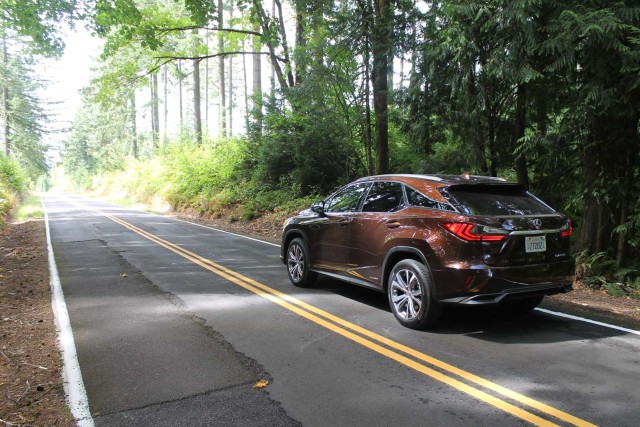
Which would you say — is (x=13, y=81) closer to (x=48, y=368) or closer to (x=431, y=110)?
(x=431, y=110)

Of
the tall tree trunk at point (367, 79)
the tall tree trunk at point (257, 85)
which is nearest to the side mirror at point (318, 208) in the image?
the tall tree trunk at point (367, 79)

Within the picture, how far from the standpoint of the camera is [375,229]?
19.4ft

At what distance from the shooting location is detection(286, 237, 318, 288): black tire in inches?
293

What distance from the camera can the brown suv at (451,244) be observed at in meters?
4.77

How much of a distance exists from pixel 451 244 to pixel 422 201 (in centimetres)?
77

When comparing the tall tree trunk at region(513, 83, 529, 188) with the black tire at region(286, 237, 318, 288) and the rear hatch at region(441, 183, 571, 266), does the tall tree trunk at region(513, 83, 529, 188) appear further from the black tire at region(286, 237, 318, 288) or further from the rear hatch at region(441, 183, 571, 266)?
the black tire at region(286, 237, 318, 288)

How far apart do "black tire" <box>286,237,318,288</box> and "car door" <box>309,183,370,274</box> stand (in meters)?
0.19

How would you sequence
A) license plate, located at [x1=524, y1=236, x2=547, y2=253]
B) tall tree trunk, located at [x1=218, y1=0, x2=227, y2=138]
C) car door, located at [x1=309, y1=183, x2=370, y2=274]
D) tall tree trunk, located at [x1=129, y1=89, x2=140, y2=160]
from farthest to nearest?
tall tree trunk, located at [x1=129, y1=89, x2=140, y2=160] < tall tree trunk, located at [x1=218, y1=0, x2=227, y2=138] < car door, located at [x1=309, y1=183, x2=370, y2=274] < license plate, located at [x1=524, y1=236, x2=547, y2=253]

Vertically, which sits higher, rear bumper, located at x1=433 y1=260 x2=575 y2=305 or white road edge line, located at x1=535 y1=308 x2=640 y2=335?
rear bumper, located at x1=433 y1=260 x2=575 y2=305

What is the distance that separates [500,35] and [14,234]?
1686 cm

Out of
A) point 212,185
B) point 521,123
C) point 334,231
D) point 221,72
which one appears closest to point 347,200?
point 334,231

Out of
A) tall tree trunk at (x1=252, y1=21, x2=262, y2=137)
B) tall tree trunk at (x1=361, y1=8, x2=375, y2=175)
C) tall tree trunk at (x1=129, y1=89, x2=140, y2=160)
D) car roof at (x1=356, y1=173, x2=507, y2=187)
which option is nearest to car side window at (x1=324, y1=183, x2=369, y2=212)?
car roof at (x1=356, y1=173, x2=507, y2=187)

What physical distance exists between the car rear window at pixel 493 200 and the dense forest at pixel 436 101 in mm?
2804

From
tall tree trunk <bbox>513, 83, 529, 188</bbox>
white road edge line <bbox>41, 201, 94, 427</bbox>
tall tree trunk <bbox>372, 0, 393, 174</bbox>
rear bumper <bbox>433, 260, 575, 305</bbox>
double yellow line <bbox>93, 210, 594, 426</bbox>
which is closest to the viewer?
double yellow line <bbox>93, 210, 594, 426</bbox>
